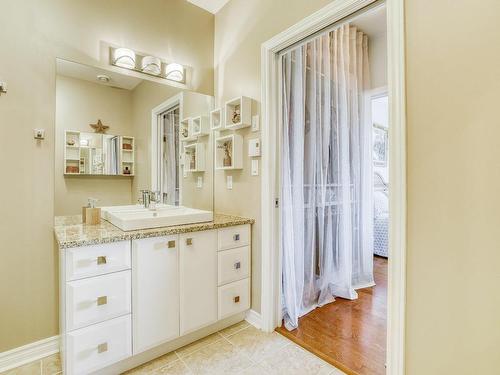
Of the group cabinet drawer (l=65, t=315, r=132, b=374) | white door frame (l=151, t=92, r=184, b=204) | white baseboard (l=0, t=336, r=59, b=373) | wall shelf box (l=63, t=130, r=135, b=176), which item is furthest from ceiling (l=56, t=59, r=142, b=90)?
white baseboard (l=0, t=336, r=59, b=373)

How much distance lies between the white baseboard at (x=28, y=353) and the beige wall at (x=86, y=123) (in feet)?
2.74

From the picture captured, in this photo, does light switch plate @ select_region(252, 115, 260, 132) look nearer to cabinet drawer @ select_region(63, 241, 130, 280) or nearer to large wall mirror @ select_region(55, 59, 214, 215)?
large wall mirror @ select_region(55, 59, 214, 215)

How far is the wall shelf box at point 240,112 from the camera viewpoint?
2.05m

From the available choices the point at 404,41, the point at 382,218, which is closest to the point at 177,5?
the point at 404,41

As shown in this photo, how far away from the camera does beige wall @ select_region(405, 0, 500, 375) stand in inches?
41.9

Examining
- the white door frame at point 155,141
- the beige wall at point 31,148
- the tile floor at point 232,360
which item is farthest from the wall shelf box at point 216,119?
the tile floor at point 232,360

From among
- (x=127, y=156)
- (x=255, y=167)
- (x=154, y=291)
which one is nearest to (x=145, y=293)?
(x=154, y=291)

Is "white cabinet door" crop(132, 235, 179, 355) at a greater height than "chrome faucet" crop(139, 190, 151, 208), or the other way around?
"chrome faucet" crop(139, 190, 151, 208)

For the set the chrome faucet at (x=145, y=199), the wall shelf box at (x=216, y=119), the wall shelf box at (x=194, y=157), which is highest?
the wall shelf box at (x=216, y=119)

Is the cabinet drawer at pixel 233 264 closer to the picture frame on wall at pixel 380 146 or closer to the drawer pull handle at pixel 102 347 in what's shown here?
the drawer pull handle at pixel 102 347

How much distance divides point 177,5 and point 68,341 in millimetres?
2548

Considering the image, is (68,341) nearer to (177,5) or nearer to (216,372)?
(216,372)

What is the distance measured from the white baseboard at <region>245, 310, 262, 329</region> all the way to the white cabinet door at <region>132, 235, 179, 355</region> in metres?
0.64

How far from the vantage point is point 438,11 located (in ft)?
3.86
